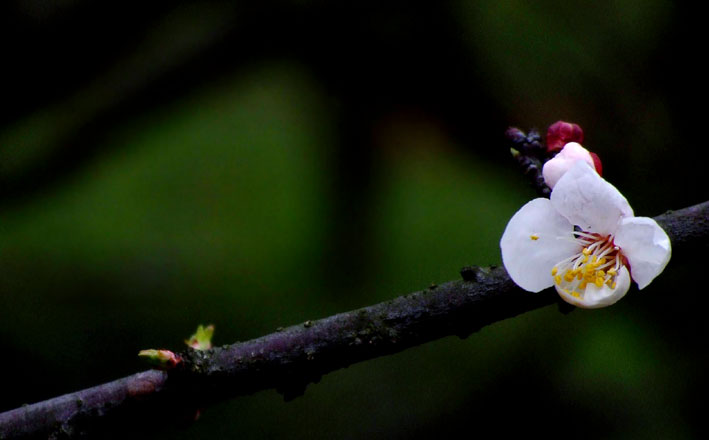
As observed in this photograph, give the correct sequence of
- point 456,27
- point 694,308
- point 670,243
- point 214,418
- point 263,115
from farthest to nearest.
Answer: point 263,115, point 456,27, point 214,418, point 694,308, point 670,243

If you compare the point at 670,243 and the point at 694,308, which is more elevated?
the point at 694,308

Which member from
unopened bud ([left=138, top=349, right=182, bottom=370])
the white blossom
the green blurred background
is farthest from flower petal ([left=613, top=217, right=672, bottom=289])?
the green blurred background

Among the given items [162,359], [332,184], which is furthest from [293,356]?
[332,184]

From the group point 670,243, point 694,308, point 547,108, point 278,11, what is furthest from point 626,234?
point 278,11

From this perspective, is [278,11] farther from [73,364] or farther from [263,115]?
[73,364]

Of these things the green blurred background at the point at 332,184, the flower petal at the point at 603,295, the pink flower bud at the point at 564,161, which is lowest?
the flower petal at the point at 603,295

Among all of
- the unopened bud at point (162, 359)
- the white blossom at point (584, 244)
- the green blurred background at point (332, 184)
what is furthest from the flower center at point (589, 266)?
the green blurred background at point (332, 184)

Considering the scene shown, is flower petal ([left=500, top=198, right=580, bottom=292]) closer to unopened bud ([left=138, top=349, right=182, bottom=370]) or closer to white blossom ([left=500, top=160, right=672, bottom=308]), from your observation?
white blossom ([left=500, top=160, right=672, bottom=308])

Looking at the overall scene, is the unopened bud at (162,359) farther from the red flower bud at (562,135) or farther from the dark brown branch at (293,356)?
the red flower bud at (562,135)
